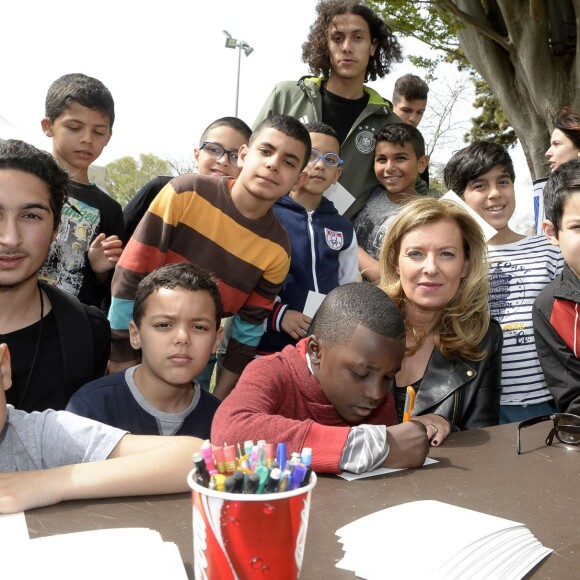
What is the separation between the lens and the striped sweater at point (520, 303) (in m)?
2.59

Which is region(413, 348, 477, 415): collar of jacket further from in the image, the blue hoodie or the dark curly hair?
the dark curly hair

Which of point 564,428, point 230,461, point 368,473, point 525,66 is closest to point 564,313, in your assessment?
point 564,428

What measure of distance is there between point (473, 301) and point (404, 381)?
397 millimetres

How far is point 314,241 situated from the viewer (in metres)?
3.24

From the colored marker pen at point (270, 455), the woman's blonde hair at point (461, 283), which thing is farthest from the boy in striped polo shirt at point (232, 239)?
the colored marker pen at point (270, 455)

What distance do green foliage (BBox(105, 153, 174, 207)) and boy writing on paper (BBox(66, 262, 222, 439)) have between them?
96.3 ft

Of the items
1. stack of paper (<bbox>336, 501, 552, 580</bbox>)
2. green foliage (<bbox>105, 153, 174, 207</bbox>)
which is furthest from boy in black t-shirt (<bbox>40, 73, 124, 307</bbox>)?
green foliage (<bbox>105, 153, 174, 207</bbox>)

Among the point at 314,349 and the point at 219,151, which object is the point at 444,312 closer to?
the point at 314,349

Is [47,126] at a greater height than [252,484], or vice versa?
[47,126]

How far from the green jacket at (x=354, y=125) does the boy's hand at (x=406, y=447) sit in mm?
2273

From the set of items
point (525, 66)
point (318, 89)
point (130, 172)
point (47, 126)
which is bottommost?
point (47, 126)

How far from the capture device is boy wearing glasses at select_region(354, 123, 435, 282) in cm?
359

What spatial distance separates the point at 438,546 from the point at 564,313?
4.79 feet

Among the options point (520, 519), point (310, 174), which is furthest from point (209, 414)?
point (310, 174)
